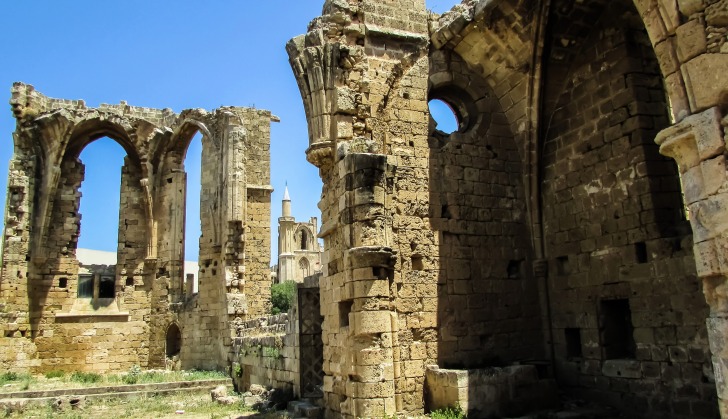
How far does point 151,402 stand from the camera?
467 inches

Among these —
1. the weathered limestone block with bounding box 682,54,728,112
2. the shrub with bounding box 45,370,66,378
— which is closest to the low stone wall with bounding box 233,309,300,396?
the shrub with bounding box 45,370,66,378

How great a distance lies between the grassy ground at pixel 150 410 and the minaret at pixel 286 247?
44.4 m

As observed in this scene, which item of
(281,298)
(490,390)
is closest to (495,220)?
(490,390)

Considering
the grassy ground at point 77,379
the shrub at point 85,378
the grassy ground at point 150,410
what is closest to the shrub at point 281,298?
the grassy ground at point 77,379

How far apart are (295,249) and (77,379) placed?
43909 millimetres

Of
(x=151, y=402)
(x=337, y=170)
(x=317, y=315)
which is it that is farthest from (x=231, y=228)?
(x=337, y=170)

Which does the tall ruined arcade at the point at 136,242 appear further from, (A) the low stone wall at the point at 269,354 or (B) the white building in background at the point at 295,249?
(B) the white building in background at the point at 295,249

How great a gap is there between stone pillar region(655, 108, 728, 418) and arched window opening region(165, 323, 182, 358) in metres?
17.0

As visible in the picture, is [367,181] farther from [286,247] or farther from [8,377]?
[286,247]

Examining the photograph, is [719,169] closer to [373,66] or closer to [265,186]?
[373,66]

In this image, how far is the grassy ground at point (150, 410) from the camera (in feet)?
33.5

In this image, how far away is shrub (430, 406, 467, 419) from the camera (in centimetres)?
704

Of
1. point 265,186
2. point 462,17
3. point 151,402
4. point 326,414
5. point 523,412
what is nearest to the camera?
point 523,412

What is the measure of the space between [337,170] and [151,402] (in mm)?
7231
